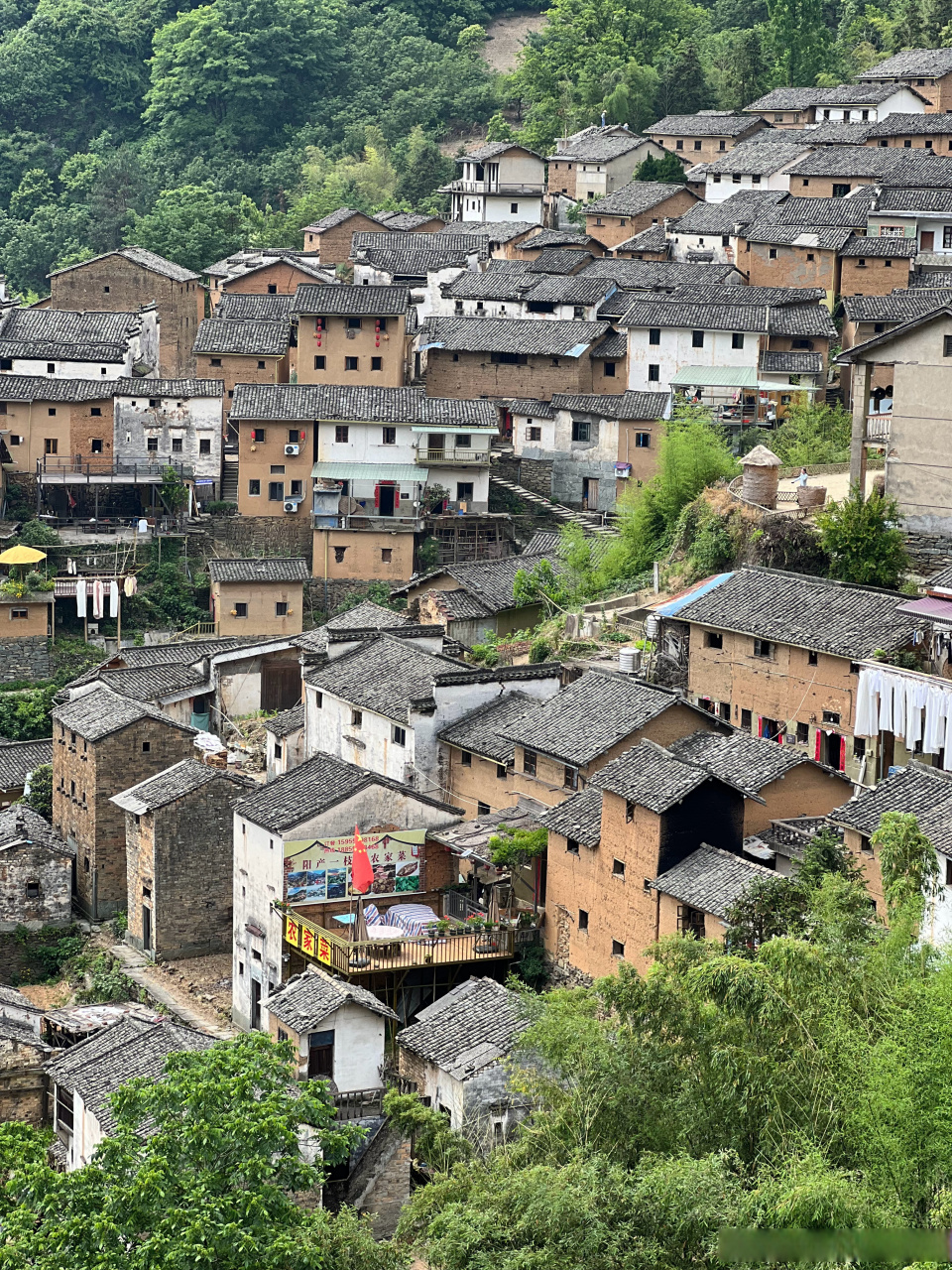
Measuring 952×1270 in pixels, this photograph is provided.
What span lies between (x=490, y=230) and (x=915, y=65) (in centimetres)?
1423

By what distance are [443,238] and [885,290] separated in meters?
15.2

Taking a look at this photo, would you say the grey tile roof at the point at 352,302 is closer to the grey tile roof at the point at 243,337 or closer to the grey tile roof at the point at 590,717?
the grey tile roof at the point at 243,337

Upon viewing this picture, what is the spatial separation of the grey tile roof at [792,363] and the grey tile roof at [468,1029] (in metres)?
23.8

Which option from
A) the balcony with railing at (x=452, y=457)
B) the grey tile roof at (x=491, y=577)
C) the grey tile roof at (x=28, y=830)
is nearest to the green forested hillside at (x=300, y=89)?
the balcony with railing at (x=452, y=457)

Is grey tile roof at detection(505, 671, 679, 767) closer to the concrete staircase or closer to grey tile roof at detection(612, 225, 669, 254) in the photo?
the concrete staircase

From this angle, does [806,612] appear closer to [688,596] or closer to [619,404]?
[688,596]

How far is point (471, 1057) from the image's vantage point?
81.4 feet

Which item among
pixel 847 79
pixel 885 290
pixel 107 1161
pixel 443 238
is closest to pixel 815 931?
pixel 107 1161

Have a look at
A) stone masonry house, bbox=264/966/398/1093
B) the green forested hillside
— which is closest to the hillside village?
stone masonry house, bbox=264/966/398/1093

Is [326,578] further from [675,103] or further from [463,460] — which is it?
[675,103]

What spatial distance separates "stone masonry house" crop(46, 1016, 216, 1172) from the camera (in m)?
24.7

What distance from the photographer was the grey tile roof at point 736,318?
156ft

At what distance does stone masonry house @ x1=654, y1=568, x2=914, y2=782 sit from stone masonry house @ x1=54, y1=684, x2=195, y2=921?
8.79m

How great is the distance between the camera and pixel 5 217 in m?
72.3
